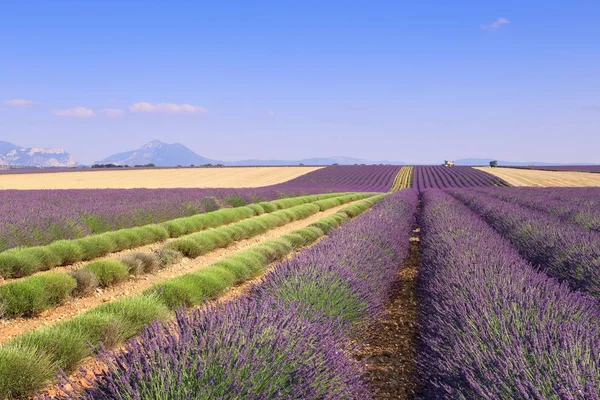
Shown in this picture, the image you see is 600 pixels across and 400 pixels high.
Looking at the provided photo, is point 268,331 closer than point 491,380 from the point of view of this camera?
No

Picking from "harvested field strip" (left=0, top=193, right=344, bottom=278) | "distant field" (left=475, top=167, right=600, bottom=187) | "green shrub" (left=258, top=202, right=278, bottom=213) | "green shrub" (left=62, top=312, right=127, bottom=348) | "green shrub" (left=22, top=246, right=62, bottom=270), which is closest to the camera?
"green shrub" (left=62, top=312, right=127, bottom=348)

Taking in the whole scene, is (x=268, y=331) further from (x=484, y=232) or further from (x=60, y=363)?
(x=484, y=232)

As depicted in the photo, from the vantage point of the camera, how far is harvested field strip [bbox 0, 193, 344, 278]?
7.89 meters

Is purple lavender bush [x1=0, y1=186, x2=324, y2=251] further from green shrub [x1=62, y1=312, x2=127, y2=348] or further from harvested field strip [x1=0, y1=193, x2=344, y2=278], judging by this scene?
green shrub [x1=62, y1=312, x2=127, y2=348]

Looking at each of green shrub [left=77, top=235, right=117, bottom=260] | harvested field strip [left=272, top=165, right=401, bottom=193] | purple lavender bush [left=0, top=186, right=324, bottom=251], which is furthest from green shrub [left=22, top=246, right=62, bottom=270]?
harvested field strip [left=272, top=165, right=401, bottom=193]

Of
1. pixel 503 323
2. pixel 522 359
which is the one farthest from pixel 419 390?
pixel 522 359

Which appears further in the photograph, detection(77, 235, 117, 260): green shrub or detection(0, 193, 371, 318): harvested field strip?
detection(77, 235, 117, 260): green shrub

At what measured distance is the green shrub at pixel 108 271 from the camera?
775 centimetres

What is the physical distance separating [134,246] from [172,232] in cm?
191

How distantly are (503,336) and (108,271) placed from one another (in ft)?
21.3

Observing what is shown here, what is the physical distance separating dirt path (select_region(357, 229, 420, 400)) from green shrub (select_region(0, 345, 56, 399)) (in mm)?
2686

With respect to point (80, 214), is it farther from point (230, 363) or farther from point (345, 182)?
point (345, 182)

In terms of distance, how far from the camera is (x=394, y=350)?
4.75 metres

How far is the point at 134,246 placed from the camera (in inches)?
442
